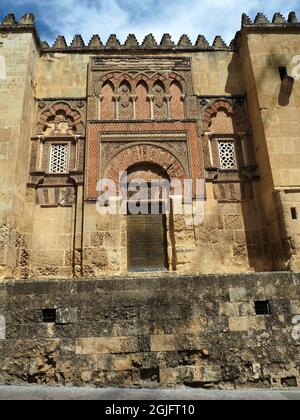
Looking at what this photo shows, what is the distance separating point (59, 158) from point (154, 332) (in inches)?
200

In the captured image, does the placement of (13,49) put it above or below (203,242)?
above

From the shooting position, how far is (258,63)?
8039 mm

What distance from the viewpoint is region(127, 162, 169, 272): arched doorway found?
7.18 m

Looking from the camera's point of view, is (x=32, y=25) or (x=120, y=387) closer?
(x=120, y=387)

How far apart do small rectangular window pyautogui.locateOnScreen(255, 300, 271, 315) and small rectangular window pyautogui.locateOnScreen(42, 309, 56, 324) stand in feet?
8.28

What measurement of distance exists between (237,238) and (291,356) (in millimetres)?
3445

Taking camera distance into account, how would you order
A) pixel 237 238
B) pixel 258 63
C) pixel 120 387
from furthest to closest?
pixel 258 63
pixel 237 238
pixel 120 387

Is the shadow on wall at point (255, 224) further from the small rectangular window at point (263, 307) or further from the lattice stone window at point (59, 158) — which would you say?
the lattice stone window at point (59, 158)

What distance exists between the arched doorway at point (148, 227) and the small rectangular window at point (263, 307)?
9.52 feet

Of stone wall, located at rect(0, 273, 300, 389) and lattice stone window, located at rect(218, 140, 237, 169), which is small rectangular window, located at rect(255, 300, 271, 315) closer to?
stone wall, located at rect(0, 273, 300, 389)

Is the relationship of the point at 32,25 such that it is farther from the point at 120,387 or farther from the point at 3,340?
the point at 120,387

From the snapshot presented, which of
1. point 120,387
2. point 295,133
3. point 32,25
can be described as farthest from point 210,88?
point 120,387

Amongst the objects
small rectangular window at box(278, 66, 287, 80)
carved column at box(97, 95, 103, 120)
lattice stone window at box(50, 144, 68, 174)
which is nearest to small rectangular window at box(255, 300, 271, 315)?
lattice stone window at box(50, 144, 68, 174)

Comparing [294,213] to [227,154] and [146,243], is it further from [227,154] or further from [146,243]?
[146,243]
